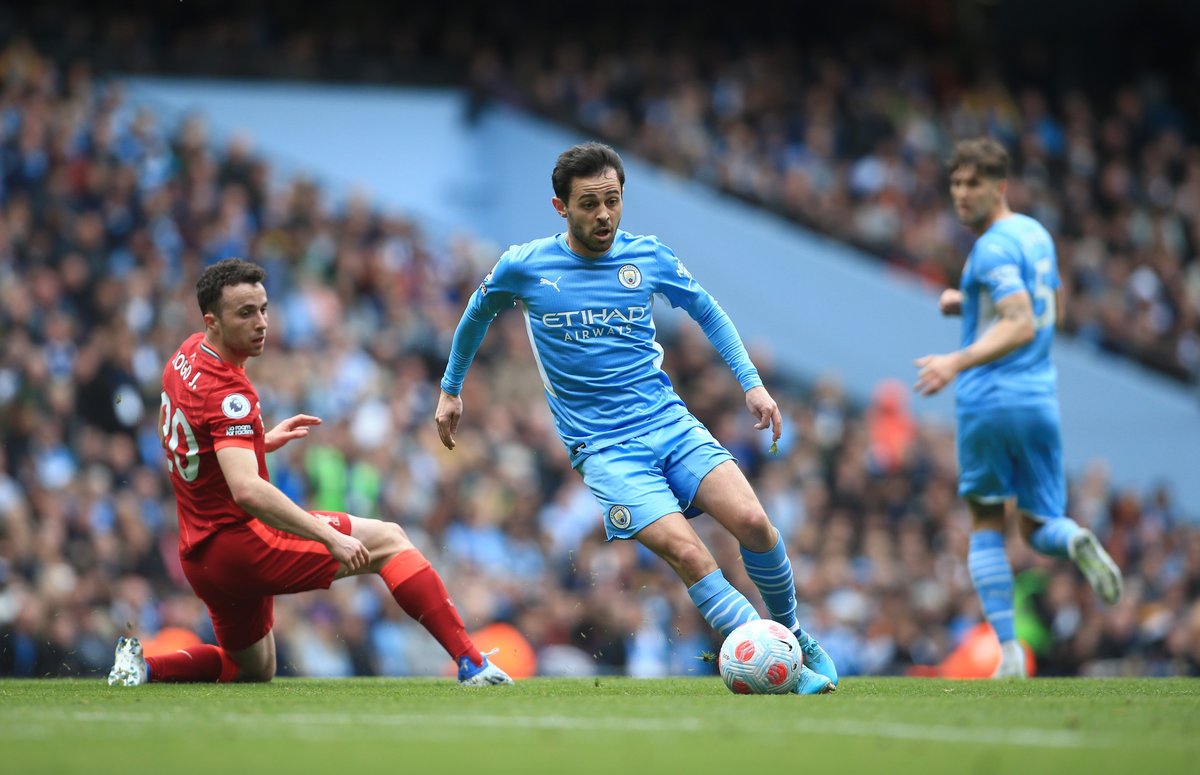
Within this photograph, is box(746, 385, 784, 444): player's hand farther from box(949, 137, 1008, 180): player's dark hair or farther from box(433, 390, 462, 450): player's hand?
box(949, 137, 1008, 180): player's dark hair

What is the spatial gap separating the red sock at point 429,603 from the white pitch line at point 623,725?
1.55 m

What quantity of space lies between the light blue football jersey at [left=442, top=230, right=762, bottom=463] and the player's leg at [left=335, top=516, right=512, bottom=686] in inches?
38.4

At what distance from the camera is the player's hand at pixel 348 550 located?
6934mm

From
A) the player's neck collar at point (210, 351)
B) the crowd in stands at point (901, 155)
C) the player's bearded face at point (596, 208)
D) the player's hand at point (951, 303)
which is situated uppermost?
the crowd in stands at point (901, 155)

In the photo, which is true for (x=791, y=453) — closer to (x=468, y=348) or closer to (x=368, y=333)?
(x=368, y=333)

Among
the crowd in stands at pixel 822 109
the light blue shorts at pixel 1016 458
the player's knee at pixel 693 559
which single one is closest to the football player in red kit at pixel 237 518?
the player's knee at pixel 693 559

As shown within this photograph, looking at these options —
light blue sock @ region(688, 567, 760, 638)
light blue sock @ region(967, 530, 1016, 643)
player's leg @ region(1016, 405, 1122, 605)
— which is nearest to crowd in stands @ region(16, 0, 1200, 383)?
player's leg @ region(1016, 405, 1122, 605)

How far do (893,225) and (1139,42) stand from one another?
28.9 ft

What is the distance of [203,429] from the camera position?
7.32 meters

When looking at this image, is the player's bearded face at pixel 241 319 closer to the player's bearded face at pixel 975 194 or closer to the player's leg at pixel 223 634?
the player's leg at pixel 223 634

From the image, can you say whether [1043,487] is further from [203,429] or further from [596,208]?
[203,429]

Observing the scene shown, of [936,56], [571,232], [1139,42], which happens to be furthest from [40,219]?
[1139,42]

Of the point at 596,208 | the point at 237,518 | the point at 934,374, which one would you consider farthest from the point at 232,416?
the point at 934,374

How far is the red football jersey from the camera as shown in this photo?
283 inches
